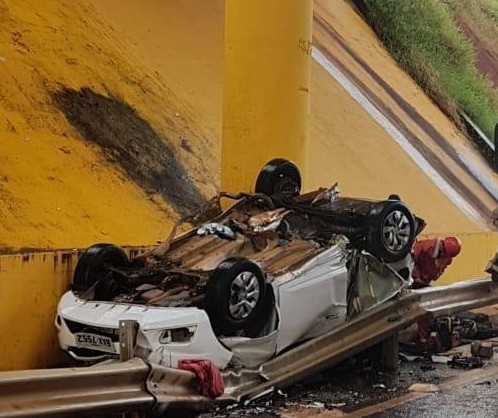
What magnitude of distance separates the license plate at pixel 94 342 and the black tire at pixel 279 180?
2278 millimetres

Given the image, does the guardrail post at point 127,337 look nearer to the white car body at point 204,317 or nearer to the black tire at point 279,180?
the white car body at point 204,317

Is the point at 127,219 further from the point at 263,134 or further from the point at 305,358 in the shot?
the point at 305,358

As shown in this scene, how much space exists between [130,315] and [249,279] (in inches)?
35.0

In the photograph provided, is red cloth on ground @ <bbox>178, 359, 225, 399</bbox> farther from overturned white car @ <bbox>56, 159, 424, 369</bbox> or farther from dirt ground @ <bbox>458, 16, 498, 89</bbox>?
dirt ground @ <bbox>458, 16, 498, 89</bbox>

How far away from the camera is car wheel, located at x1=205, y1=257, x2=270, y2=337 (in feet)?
19.6

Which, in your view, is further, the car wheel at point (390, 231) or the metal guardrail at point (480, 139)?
the metal guardrail at point (480, 139)

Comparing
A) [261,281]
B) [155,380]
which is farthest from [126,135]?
[155,380]

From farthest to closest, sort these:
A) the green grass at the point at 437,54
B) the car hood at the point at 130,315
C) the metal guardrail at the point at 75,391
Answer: the green grass at the point at 437,54 → the car hood at the point at 130,315 → the metal guardrail at the point at 75,391

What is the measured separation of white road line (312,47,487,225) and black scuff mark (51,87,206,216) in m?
4.31

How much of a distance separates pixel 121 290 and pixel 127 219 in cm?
216

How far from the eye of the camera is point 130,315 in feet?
19.3

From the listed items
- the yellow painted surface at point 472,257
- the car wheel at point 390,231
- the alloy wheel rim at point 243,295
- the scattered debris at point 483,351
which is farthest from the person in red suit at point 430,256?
the alloy wheel rim at point 243,295

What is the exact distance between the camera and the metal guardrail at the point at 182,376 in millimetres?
4715

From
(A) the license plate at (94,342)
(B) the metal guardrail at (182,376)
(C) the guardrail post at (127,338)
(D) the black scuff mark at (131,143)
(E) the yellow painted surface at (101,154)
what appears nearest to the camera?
(B) the metal guardrail at (182,376)
